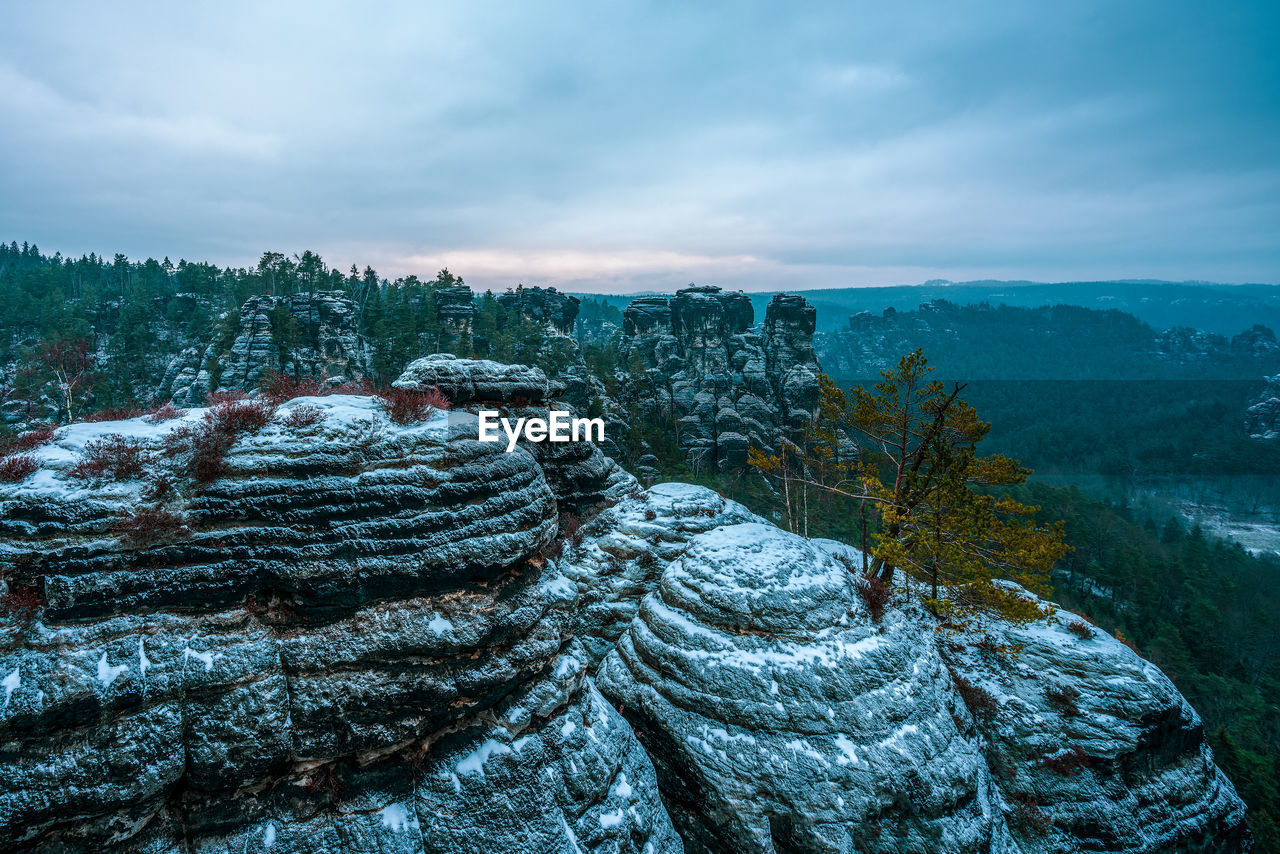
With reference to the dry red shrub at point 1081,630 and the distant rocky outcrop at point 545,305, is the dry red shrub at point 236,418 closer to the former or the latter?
the dry red shrub at point 1081,630

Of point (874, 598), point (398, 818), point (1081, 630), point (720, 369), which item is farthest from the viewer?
point (720, 369)

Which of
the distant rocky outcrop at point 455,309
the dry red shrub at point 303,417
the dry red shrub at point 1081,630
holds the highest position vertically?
the distant rocky outcrop at point 455,309

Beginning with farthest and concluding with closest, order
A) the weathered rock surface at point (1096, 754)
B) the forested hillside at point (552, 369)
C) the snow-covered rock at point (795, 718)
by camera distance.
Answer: the forested hillside at point (552, 369) → the weathered rock surface at point (1096, 754) → the snow-covered rock at point (795, 718)

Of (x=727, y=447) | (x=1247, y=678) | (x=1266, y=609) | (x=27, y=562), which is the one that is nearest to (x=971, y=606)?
(x=27, y=562)

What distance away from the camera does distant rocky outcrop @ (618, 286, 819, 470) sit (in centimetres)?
7169

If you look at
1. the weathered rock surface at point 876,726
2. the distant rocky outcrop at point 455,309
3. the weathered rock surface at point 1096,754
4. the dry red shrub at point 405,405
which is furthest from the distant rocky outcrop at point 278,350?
the weathered rock surface at point 1096,754

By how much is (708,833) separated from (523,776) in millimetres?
5132

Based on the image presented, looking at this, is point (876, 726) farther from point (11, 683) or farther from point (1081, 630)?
point (11, 683)

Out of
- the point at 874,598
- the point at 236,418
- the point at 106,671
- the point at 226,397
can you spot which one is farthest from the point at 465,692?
the point at 874,598

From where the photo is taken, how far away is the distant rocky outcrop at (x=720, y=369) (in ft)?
235

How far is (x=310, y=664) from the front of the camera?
7.70m

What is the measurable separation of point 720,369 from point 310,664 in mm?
81324

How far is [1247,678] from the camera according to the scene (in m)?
47.9

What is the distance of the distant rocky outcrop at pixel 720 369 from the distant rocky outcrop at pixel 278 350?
38370 millimetres
